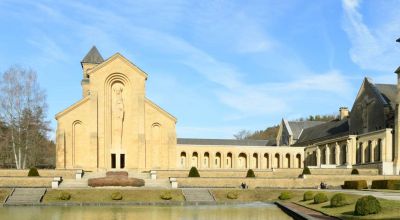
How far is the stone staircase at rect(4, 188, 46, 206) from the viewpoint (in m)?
33.0

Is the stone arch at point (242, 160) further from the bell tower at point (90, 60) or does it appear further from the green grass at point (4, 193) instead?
the green grass at point (4, 193)

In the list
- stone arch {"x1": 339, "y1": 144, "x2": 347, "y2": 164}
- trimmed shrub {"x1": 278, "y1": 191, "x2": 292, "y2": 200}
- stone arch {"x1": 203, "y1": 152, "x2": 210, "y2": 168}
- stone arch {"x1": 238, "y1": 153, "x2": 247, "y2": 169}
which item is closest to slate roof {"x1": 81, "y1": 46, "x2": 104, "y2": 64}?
stone arch {"x1": 203, "y1": 152, "x2": 210, "y2": 168}

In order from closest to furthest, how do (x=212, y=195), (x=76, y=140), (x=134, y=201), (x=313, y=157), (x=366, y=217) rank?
(x=366, y=217), (x=134, y=201), (x=212, y=195), (x=76, y=140), (x=313, y=157)

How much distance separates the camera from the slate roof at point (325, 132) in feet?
246

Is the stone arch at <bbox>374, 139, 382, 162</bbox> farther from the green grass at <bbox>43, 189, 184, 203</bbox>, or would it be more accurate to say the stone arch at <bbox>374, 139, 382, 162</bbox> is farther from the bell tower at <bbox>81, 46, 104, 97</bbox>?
the bell tower at <bbox>81, 46, 104, 97</bbox>

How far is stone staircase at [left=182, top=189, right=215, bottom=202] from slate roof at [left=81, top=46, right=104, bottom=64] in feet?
150

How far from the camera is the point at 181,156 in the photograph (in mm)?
77375

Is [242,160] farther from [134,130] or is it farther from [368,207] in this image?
[368,207]

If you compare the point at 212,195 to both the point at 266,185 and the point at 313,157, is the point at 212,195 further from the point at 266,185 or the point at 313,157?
the point at 313,157

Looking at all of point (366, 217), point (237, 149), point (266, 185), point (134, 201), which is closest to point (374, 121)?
point (237, 149)

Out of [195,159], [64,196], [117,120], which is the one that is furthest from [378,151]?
[64,196]

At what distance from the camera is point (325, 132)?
7794cm

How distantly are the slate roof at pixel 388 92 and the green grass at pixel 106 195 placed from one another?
1485 inches

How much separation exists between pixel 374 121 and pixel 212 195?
36353mm
